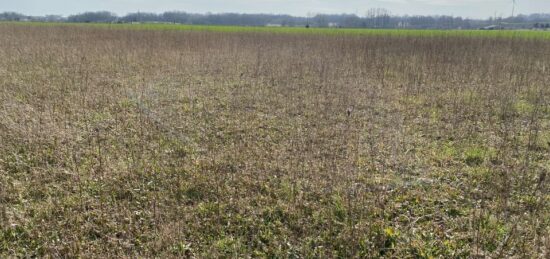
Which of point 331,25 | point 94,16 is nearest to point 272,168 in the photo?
point 331,25

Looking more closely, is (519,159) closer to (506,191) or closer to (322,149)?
(506,191)

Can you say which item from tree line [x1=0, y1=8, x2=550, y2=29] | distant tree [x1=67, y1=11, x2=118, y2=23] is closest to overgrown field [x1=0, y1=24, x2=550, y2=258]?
tree line [x1=0, y1=8, x2=550, y2=29]

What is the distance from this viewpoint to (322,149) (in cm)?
478

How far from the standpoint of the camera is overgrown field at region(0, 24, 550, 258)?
9.48 ft

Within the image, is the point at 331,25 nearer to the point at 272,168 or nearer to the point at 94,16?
the point at 94,16

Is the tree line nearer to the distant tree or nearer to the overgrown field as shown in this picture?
the distant tree

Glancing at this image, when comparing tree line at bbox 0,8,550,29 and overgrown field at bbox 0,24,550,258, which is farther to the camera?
tree line at bbox 0,8,550,29

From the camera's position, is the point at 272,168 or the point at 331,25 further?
the point at 331,25

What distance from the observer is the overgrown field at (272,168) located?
289 cm

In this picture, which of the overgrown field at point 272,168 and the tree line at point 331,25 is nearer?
the overgrown field at point 272,168

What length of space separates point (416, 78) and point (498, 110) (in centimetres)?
343

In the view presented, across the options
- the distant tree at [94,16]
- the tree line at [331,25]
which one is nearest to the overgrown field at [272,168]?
the tree line at [331,25]

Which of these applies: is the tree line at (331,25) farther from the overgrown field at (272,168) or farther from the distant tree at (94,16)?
the overgrown field at (272,168)

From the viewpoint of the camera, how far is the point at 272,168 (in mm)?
4172
